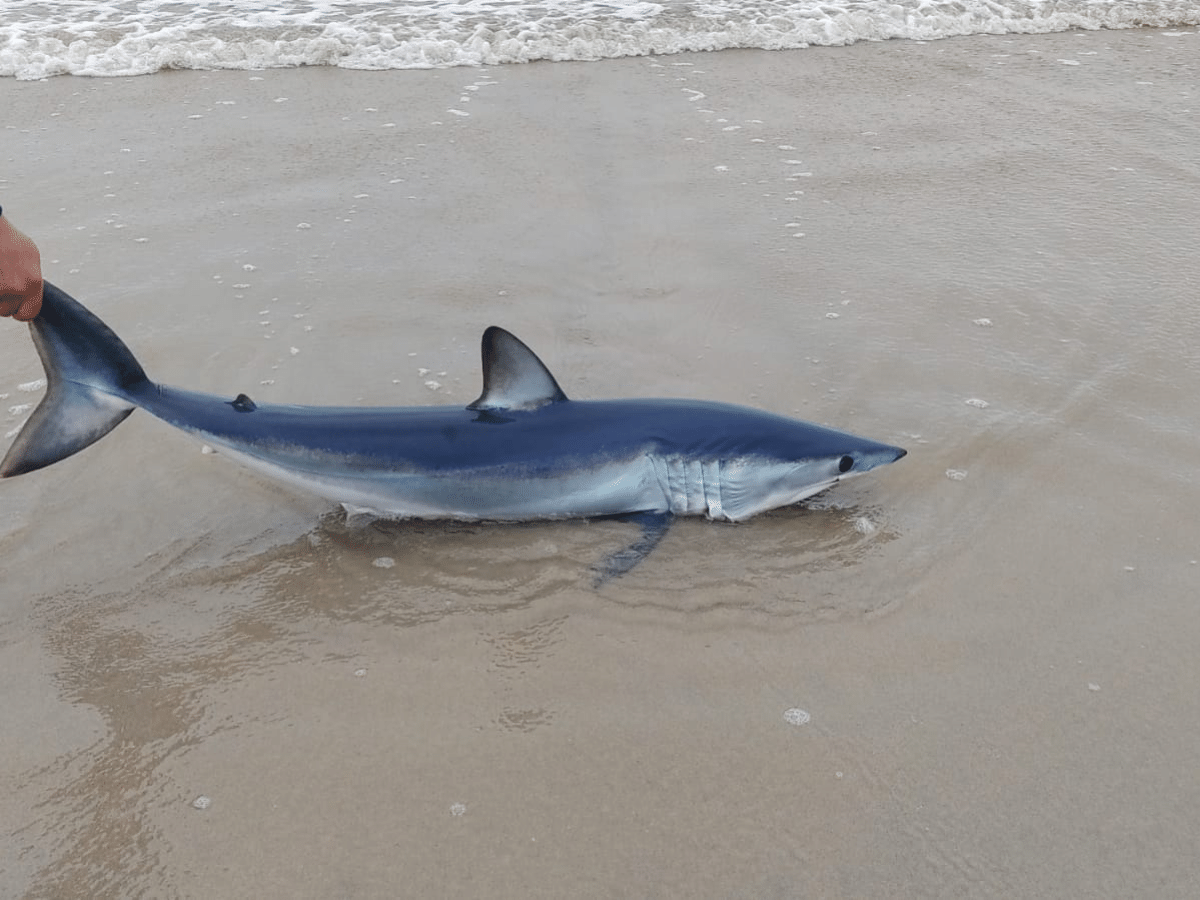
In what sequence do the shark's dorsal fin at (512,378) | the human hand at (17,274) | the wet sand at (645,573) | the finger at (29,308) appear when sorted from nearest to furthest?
the wet sand at (645,573) → the human hand at (17,274) → the finger at (29,308) → the shark's dorsal fin at (512,378)

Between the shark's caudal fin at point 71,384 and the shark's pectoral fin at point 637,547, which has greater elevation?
the shark's caudal fin at point 71,384

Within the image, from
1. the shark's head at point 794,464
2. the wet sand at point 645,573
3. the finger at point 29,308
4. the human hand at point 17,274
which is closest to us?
the wet sand at point 645,573

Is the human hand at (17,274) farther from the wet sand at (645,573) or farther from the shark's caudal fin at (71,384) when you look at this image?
the wet sand at (645,573)

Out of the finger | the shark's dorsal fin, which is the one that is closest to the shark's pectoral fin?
the shark's dorsal fin

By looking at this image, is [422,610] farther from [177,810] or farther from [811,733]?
[811,733]

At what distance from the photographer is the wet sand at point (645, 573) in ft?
8.69

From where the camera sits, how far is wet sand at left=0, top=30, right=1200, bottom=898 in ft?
8.69

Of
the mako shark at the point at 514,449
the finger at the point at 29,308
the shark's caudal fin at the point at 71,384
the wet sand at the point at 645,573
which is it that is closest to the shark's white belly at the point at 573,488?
the mako shark at the point at 514,449

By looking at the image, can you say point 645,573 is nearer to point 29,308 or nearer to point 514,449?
point 514,449

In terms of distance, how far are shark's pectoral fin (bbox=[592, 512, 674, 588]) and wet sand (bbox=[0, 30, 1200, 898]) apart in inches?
1.9

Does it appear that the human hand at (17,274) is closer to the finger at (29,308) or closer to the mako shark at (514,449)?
the finger at (29,308)

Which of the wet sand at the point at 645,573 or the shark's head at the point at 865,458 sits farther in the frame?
the shark's head at the point at 865,458

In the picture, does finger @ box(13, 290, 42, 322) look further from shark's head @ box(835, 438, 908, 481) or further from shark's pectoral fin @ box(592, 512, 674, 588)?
shark's head @ box(835, 438, 908, 481)

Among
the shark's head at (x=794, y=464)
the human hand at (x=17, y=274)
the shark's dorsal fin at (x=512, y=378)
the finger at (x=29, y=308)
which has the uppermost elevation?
the human hand at (x=17, y=274)
